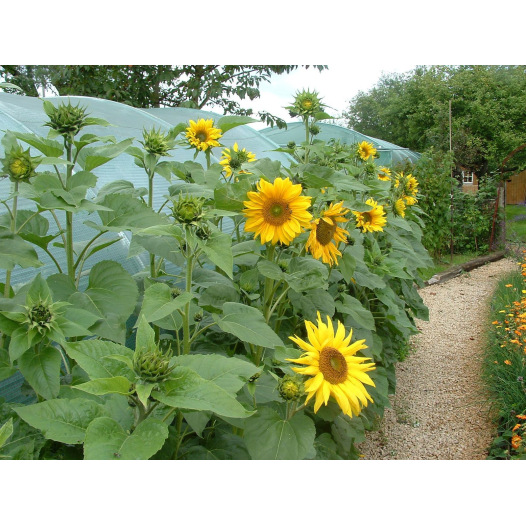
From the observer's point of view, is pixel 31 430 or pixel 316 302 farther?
pixel 316 302

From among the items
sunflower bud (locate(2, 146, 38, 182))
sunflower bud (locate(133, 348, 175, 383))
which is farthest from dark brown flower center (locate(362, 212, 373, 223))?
sunflower bud (locate(133, 348, 175, 383))

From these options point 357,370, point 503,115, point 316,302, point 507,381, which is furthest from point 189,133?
point 503,115

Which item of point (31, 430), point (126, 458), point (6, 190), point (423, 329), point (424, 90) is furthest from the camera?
point (424, 90)

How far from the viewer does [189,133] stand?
178 cm

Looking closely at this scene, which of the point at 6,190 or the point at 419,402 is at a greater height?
the point at 6,190

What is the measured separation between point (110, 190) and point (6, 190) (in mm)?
453

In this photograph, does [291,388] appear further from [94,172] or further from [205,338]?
[94,172]

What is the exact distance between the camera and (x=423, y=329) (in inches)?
172

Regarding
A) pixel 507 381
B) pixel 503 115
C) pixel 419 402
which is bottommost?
pixel 419 402

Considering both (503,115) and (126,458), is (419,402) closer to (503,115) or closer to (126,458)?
(126,458)

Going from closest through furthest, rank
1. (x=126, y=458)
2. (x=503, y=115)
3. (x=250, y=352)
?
(x=126, y=458) < (x=250, y=352) < (x=503, y=115)

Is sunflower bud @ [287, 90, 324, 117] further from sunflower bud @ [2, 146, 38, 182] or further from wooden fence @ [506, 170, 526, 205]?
wooden fence @ [506, 170, 526, 205]

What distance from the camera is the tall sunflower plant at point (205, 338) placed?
2.39 feet

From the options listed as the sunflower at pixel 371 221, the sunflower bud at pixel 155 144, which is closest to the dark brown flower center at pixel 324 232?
the sunflower bud at pixel 155 144
